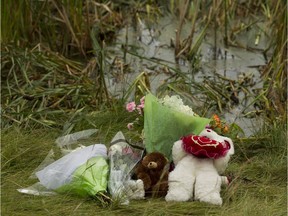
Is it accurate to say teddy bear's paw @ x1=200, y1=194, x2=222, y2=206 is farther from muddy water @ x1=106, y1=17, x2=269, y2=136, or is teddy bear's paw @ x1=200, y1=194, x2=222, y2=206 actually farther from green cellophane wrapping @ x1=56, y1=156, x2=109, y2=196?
muddy water @ x1=106, y1=17, x2=269, y2=136

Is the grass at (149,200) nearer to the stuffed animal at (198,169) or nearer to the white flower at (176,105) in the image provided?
the stuffed animal at (198,169)

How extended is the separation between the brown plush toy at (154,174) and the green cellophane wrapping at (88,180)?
15 centimetres

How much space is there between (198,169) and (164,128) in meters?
0.26

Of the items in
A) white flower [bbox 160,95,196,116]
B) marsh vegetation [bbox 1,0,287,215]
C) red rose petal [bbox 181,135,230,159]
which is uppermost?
white flower [bbox 160,95,196,116]

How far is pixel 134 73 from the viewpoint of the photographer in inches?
190

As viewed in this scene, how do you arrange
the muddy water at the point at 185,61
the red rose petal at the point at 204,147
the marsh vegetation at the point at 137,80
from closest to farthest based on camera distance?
the red rose petal at the point at 204,147 → the marsh vegetation at the point at 137,80 → the muddy water at the point at 185,61

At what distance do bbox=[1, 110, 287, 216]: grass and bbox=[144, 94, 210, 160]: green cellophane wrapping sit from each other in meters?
0.26

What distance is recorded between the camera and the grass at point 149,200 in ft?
9.57

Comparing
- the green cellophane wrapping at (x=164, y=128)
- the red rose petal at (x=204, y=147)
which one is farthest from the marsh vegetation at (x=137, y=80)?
the green cellophane wrapping at (x=164, y=128)

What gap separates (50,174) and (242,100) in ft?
5.63

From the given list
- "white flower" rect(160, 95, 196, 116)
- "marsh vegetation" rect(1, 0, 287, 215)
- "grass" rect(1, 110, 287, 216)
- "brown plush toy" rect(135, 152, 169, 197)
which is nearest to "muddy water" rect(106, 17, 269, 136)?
"marsh vegetation" rect(1, 0, 287, 215)

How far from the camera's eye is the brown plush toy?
9.99 ft

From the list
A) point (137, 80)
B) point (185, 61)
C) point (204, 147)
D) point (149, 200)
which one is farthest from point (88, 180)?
point (185, 61)

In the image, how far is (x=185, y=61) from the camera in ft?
16.8
